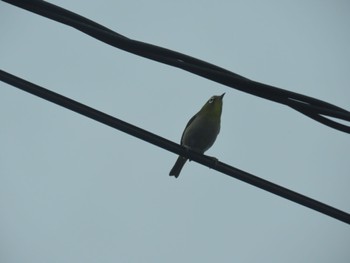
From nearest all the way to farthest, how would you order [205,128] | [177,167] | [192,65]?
[192,65] < [205,128] < [177,167]

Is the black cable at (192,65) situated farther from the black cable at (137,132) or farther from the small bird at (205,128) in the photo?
the small bird at (205,128)

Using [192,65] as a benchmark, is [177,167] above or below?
below

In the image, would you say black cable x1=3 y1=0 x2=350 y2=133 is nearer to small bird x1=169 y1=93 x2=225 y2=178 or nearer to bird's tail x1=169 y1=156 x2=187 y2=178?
small bird x1=169 y1=93 x2=225 y2=178

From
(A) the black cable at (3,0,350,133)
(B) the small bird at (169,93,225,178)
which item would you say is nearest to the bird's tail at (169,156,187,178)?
(B) the small bird at (169,93,225,178)

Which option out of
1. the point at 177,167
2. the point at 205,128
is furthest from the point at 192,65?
the point at 177,167

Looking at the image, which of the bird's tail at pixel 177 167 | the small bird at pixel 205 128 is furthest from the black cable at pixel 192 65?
the bird's tail at pixel 177 167

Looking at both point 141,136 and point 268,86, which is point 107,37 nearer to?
point 141,136

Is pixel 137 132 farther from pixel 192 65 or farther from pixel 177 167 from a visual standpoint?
pixel 177 167

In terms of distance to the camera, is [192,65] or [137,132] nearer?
[192,65]

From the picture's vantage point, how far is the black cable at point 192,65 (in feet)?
10.1

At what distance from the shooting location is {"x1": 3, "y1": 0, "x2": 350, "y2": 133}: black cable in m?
3.07

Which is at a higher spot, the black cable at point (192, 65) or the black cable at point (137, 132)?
the black cable at point (192, 65)

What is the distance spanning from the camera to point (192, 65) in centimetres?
310

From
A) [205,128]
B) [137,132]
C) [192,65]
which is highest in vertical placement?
[205,128]
